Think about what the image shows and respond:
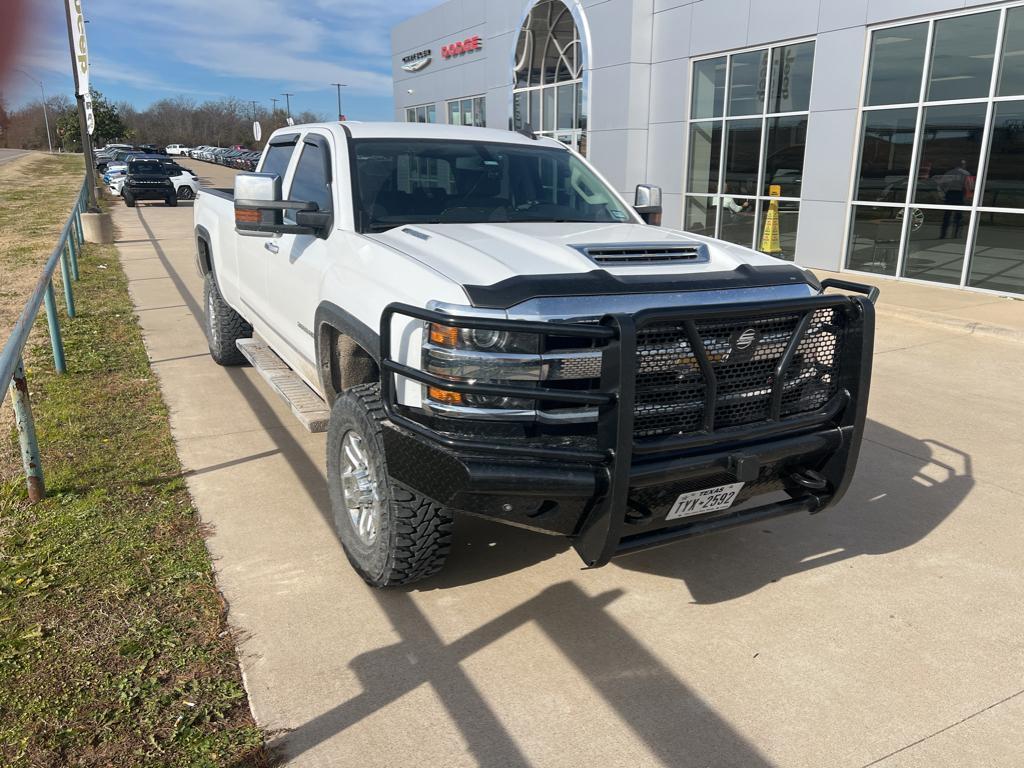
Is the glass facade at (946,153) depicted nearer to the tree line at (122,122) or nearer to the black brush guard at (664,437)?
the black brush guard at (664,437)

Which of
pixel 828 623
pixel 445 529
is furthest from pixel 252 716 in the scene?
pixel 828 623

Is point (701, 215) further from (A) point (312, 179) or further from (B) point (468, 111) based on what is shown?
(A) point (312, 179)

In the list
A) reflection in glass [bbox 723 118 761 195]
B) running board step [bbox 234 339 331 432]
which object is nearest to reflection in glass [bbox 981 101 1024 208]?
reflection in glass [bbox 723 118 761 195]

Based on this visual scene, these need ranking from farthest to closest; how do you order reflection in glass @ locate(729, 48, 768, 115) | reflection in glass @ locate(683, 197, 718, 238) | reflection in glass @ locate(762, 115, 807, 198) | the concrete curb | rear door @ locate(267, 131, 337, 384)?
reflection in glass @ locate(683, 197, 718, 238) → reflection in glass @ locate(729, 48, 768, 115) → reflection in glass @ locate(762, 115, 807, 198) → the concrete curb → rear door @ locate(267, 131, 337, 384)

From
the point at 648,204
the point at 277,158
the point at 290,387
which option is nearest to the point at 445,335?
the point at 290,387

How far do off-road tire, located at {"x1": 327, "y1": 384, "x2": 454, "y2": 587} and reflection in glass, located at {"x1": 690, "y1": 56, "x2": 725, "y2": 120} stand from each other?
13.9 meters

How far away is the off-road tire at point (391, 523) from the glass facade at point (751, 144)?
12314 mm

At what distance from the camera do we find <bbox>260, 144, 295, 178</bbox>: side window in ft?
18.2

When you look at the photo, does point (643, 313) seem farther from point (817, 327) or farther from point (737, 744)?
point (737, 744)

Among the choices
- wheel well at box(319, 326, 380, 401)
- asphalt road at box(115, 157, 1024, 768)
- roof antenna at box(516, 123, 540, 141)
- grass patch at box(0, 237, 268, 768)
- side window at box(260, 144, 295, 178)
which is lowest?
asphalt road at box(115, 157, 1024, 768)

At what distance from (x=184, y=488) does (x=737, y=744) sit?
3.33 metres

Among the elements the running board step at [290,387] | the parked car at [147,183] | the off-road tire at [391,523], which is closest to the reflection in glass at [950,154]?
the running board step at [290,387]

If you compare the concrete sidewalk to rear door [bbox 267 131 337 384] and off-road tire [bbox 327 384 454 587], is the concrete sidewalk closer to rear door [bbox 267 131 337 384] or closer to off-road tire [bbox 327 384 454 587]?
rear door [bbox 267 131 337 384]

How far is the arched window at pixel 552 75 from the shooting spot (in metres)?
19.3
